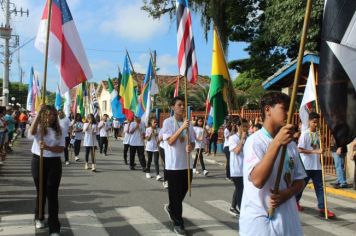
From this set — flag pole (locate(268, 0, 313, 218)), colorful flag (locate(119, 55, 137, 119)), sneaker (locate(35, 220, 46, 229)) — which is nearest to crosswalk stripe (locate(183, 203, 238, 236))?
sneaker (locate(35, 220, 46, 229))

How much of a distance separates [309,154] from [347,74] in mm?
5161

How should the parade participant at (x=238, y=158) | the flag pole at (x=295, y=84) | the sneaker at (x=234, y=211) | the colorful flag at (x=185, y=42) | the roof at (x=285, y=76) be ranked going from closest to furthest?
1. the flag pole at (x=295, y=84)
2. the parade participant at (x=238, y=158)
3. the sneaker at (x=234, y=211)
4. the colorful flag at (x=185, y=42)
5. the roof at (x=285, y=76)

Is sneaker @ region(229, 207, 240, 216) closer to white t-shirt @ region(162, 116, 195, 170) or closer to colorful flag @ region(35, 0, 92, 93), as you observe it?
white t-shirt @ region(162, 116, 195, 170)

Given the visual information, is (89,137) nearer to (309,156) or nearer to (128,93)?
(128,93)

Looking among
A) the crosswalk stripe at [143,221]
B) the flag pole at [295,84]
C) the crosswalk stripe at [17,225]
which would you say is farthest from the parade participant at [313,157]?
the flag pole at [295,84]

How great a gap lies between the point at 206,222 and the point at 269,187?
Result: 14.0 feet

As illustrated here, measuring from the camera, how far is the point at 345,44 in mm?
3014

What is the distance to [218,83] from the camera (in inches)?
299

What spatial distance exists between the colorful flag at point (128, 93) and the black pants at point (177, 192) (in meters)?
7.32

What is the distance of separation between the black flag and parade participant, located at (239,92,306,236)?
353 millimetres

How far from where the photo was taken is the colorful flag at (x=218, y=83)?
756 cm

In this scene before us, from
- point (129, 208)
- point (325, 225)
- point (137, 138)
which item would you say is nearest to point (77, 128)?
point (137, 138)

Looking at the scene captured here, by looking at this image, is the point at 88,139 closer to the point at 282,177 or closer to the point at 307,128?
the point at 307,128

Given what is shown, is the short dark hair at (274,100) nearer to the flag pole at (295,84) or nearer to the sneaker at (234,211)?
the flag pole at (295,84)
